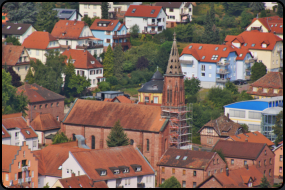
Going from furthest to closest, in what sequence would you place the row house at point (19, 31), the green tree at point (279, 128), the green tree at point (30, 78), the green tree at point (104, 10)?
1. the green tree at point (104, 10)
2. the row house at point (19, 31)
3. the green tree at point (30, 78)
4. the green tree at point (279, 128)

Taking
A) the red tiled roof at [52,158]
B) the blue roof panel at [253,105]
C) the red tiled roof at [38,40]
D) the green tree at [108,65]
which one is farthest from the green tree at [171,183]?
the red tiled roof at [38,40]

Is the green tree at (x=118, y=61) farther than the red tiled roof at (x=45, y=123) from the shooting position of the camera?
Yes

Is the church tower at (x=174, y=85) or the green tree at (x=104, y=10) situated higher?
the green tree at (x=104, y=10)

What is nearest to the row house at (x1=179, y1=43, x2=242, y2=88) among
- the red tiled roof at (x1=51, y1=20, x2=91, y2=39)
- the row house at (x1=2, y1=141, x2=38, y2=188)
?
the red tiled roof at (x1=51, y1=20, x2=91, y2=39)

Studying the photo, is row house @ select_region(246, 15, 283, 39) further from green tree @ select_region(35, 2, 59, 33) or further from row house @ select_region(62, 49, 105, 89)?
green tree @ select_region(35, 2, 59, 33)

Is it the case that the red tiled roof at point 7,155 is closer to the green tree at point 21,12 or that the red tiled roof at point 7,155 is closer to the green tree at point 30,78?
the green tree at point 30,78

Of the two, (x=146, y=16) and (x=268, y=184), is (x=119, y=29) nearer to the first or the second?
(x=146, y=16)

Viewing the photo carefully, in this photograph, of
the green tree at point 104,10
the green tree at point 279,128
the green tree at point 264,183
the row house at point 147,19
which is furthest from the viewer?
the green tree at point 104,10
